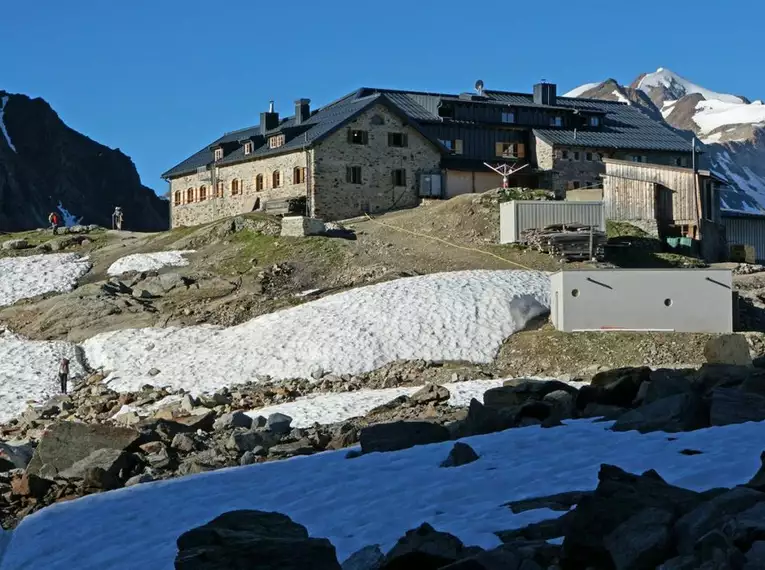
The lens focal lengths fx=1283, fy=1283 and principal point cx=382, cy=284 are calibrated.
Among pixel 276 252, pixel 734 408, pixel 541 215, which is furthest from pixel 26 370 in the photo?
pixel 734 408

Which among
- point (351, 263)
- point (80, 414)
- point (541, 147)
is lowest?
point (80, 414)

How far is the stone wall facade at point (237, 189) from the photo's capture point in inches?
2712

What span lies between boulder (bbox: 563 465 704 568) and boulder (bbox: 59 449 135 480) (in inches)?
415

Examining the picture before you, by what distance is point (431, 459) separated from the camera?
55.1ft

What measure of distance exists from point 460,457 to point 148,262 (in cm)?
4181

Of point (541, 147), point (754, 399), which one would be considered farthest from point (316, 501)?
point (541, 147)

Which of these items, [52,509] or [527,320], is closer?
[52,509]

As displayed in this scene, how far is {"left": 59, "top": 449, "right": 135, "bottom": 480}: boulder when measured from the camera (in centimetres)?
2017

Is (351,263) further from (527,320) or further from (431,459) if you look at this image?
(431,459)

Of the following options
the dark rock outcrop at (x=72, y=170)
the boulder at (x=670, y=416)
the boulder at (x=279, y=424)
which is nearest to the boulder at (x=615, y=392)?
the boulder at (x=670, y=416)

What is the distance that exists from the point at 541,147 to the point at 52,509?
61805mm

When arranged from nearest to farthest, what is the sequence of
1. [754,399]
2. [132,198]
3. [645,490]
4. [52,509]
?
[645,490] < [754,399] < [52,509] < [132,198]

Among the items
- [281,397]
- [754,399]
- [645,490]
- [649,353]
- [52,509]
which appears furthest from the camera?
[649,353]

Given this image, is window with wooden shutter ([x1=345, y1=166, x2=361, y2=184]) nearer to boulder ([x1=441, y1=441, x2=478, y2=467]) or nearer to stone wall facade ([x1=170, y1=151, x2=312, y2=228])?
stone wall facade ([x1=170, y1=151, x2=312, y2=228])
